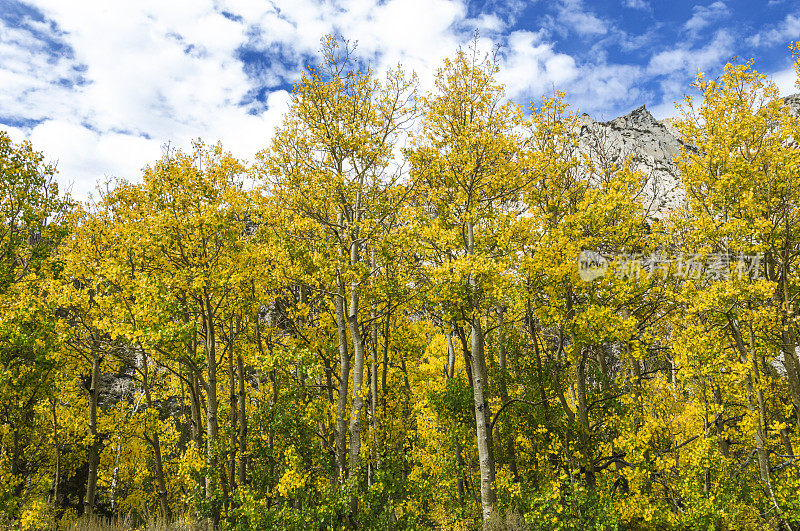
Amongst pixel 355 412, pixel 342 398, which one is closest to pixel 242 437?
pixel 342 398

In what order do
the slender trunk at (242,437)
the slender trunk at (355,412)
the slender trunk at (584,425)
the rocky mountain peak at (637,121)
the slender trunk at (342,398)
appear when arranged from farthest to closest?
the rocky mountain peak at (637,121)
the slender trunk at (242,437)
the slender trunk at (584,425)
the slender trunk at (342,398)
the slender trunk at (355,412)

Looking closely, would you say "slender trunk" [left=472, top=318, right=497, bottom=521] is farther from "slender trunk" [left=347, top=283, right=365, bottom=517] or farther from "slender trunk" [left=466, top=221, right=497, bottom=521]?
"slender trunk" [left=347, top=283, right=365, bottom=517]

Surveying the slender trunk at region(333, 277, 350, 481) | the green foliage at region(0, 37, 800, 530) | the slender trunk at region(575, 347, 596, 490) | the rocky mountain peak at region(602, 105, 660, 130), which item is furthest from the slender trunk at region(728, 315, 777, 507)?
the rocky mountain peak at region(602, 105, 660, 130)

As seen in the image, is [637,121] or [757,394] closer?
[757,394]

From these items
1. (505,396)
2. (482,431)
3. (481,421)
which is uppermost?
(505,396)

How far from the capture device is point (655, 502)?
1320 centimetres

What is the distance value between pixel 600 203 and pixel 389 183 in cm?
641

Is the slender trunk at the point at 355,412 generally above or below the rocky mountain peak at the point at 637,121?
below

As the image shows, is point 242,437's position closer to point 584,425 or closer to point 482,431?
point 482,431

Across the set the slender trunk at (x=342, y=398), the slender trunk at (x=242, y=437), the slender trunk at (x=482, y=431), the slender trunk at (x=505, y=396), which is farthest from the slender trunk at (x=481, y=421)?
the slender trunk at (x=242, y=437)

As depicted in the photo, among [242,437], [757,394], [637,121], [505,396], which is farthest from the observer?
[637,121]

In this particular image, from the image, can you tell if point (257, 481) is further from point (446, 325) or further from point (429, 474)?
point (429, 474)

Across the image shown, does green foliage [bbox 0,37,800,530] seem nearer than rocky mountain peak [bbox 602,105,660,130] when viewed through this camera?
Yes

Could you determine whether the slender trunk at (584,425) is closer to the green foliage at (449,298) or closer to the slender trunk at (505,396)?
the green foliage at (449,298)
